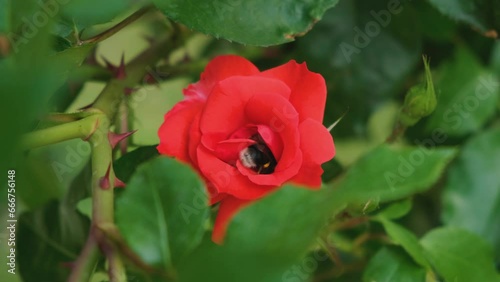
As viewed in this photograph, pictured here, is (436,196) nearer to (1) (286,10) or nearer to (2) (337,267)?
(2) (337,267)

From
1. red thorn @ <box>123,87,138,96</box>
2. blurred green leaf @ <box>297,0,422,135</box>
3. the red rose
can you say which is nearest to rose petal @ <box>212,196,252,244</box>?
the red rose

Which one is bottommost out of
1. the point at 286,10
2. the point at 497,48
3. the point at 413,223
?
the point at 413,223

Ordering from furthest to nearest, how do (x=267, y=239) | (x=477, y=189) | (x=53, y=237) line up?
(x=477, y=189) → (x=53, y=237) → (x=267, y=239)

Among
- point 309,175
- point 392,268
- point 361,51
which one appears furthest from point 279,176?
point 361,51

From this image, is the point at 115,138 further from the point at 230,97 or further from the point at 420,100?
the point at 420,100

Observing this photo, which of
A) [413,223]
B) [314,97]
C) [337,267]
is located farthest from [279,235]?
[413,223]

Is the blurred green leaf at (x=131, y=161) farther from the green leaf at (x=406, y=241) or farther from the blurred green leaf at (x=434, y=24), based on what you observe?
the blurred green leaf at (x=434, y=24)

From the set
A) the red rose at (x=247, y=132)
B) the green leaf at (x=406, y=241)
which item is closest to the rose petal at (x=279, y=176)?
the red rose at (x=247, y=132)
